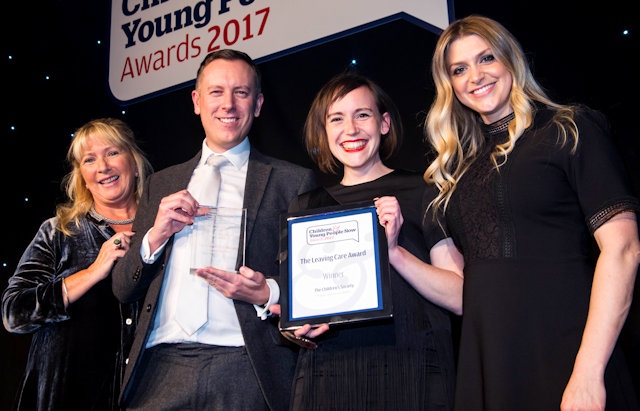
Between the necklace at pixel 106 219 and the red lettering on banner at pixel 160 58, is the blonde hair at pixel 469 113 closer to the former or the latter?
the necklace at pixel 106 219

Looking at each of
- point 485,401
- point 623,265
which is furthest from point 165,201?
point 623,265

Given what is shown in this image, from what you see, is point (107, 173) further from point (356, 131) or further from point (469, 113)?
point (469, 113)

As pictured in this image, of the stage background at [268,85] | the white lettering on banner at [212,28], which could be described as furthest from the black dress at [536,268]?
the white lettering on banner at [212,28]

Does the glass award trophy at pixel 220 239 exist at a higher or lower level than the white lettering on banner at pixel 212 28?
lower

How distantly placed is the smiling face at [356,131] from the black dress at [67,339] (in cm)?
98

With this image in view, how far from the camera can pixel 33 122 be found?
12.3 ft

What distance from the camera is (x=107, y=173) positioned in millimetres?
2771

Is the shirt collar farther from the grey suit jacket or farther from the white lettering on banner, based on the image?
the white lettering on banner

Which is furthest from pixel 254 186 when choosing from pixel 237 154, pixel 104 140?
pixel 104 140

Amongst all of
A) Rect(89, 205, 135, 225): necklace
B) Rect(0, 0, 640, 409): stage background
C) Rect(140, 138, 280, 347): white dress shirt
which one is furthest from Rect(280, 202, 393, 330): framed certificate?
Rect(89, 205, 135, 225): necklace

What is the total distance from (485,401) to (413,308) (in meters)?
0.35

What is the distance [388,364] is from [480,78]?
818mm

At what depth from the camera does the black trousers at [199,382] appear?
79.0 inches

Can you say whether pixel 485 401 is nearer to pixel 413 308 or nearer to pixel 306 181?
pixel 413 308
